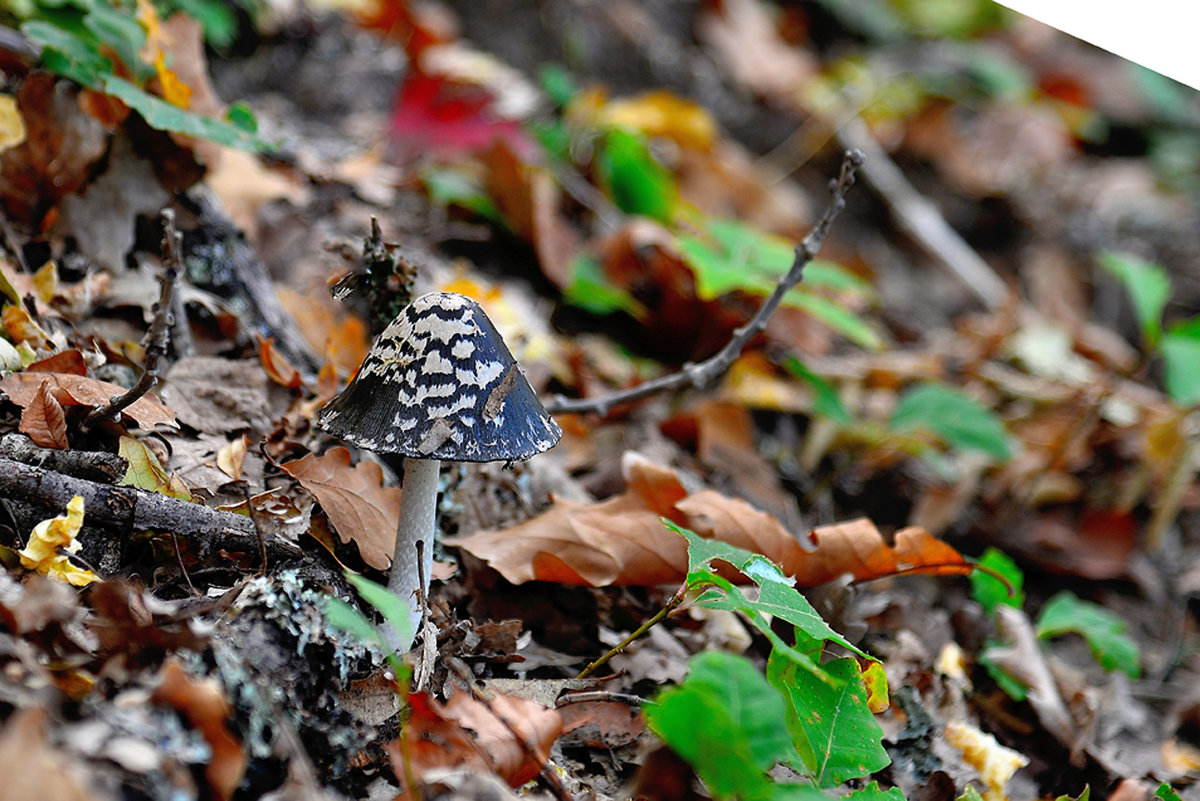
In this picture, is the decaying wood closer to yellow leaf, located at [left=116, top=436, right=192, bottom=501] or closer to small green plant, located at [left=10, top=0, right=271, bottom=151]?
yellow leaf, located at [left=116, top=436, right=192, bottom=501]

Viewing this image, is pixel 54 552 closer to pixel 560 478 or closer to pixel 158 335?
pixel 158 335

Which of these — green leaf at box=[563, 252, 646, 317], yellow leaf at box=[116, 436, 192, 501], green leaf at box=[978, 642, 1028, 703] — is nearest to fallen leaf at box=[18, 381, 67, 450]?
yellow leaf at box=[116, 436, 192, 501]

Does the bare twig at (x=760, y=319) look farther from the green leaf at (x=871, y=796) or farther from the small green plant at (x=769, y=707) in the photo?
the green leaf at (x=871, y=796)

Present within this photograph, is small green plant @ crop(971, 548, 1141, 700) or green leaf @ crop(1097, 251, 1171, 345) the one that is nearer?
small green plant @ crop(971, 548, 1141, 700)

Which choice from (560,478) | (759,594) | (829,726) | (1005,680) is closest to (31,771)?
(759,594)

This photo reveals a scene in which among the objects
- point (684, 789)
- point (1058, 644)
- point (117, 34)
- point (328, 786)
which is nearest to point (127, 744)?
point (328, 786)
